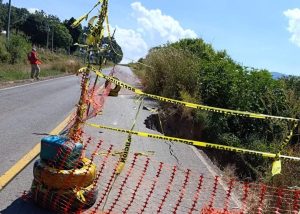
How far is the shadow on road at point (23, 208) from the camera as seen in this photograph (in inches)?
178

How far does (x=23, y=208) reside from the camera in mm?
4633

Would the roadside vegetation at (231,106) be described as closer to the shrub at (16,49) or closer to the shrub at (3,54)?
the shrub at (3,54)

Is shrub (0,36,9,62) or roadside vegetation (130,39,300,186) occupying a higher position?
roadside vegetation (130,39,300,186)

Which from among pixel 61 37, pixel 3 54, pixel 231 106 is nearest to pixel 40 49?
pixel 3 54

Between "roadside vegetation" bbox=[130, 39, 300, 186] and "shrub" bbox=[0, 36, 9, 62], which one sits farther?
"shrub" bbox=[0, 36, 9, 62]

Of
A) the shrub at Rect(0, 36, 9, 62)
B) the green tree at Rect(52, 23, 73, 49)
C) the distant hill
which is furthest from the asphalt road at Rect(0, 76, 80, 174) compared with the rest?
the green tree at Rect(52, 23, 73, 49)

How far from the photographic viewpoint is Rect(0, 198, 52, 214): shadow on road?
4.53m

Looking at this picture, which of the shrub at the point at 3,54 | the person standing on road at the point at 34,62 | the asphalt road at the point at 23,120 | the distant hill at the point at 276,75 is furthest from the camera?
the shrub at the point at 3,54

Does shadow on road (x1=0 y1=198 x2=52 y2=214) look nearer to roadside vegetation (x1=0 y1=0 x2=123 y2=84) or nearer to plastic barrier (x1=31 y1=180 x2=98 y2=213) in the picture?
plastic barrier (x1=31 y1=180 x2=98 y2=213)

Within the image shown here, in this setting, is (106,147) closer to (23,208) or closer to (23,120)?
(23,120)

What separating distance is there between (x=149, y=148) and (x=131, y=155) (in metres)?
0.90

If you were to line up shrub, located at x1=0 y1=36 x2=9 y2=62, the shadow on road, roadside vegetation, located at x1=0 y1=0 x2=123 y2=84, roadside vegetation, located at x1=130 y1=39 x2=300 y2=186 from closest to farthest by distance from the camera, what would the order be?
the shadow on road
roadside vegetation, located at x1=130 y1=39 x2=300 y2=186
roadside vegetation, located at x1=0 y1=0 x2=123 y2=84
shrub, located at x1=0 y1=36 x2=9 y2=62

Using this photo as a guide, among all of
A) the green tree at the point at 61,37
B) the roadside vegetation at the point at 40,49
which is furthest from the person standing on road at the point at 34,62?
the green tree at the point at 61,37

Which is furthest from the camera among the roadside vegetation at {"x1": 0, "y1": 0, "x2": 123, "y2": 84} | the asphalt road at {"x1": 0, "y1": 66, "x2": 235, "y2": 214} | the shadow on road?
the roadside vegetation at {"x1": 0, "y1": 0, "x2": 123, "y2": 84}
